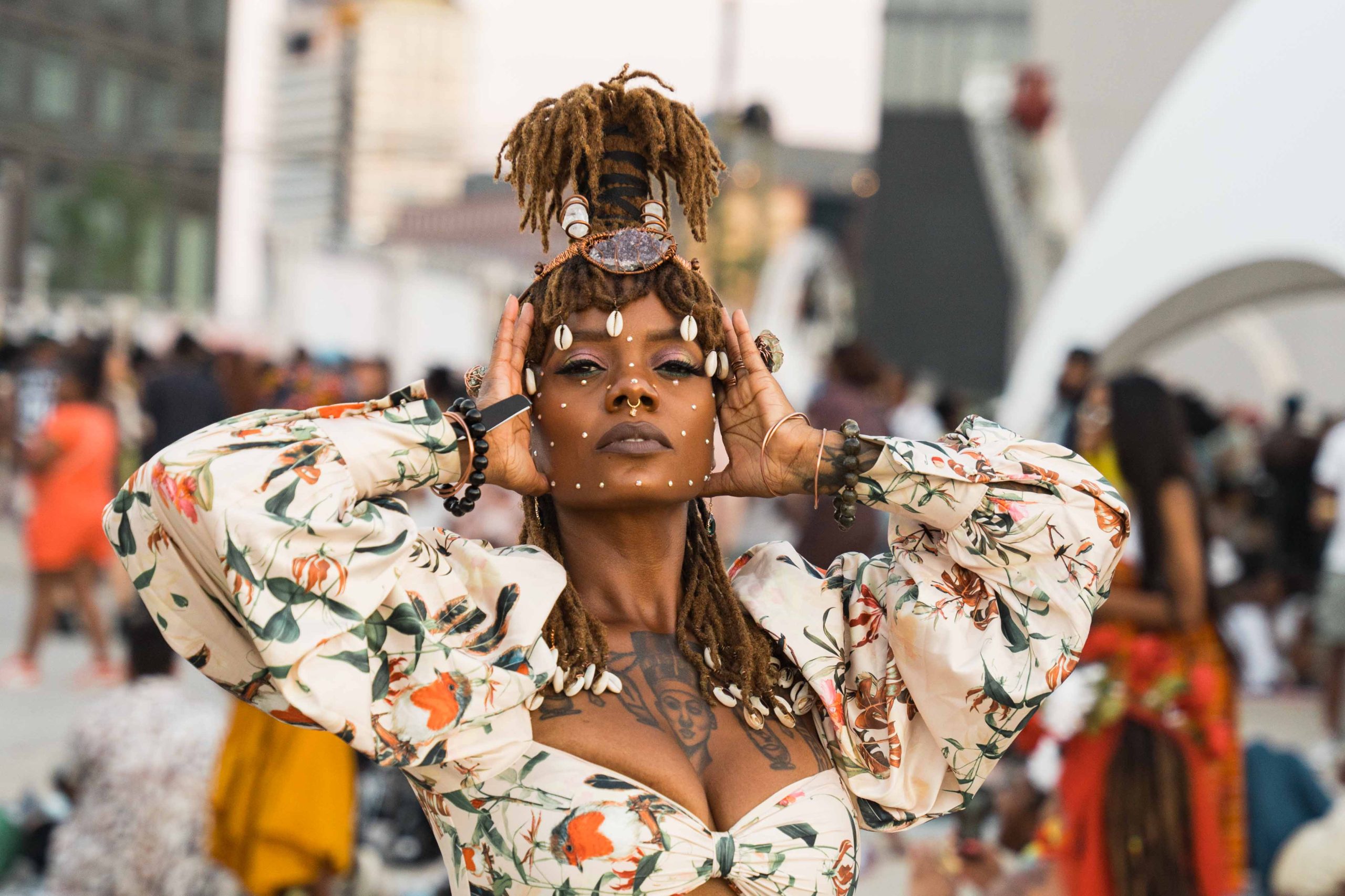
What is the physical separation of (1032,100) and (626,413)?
1033 centimetres

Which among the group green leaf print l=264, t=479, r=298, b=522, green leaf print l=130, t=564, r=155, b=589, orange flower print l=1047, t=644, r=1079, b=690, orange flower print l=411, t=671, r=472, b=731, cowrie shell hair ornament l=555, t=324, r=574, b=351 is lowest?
orange flower print l=411, t=671, r=472, b=731

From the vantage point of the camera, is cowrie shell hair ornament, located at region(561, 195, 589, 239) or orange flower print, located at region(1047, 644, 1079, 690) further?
cowrie shell hair ornament, located at region(561, 195, 589, 239)

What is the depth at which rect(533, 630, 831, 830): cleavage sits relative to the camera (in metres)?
2.01

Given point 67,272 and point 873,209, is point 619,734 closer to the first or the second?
point 873,209

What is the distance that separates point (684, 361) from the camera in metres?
2.15

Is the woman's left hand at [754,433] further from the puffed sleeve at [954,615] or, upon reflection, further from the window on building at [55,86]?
the window on building at [55,86]

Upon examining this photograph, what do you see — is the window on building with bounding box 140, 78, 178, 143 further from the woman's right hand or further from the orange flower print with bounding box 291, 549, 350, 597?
the orange flower print with bounding box 291, 549, 350, 597

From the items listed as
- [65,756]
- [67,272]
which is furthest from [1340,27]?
[67,272]

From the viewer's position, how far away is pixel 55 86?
45.5m

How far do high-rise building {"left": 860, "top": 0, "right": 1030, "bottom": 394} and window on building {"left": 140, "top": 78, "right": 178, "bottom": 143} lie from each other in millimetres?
27756

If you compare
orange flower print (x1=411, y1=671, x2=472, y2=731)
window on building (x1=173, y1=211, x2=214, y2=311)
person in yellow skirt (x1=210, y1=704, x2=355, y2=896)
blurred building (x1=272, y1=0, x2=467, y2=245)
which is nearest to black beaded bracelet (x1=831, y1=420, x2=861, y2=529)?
orange flower print (x1=411, y1=671, x2=472, y2=731)

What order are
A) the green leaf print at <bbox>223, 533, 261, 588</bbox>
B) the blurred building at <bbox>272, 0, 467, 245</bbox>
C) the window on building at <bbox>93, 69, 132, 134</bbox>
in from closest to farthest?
1. the green leaf print at <bbox>223, 533, 261, 588</bbox>
2. the blurred building at <bbox>272, 0, 467, 245</bbox>
3. the window on building at <bbox>93, 69, 132, 134</bbox>

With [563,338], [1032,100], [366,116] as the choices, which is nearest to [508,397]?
[563,338]

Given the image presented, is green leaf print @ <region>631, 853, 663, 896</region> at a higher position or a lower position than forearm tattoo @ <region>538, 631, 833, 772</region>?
lower
